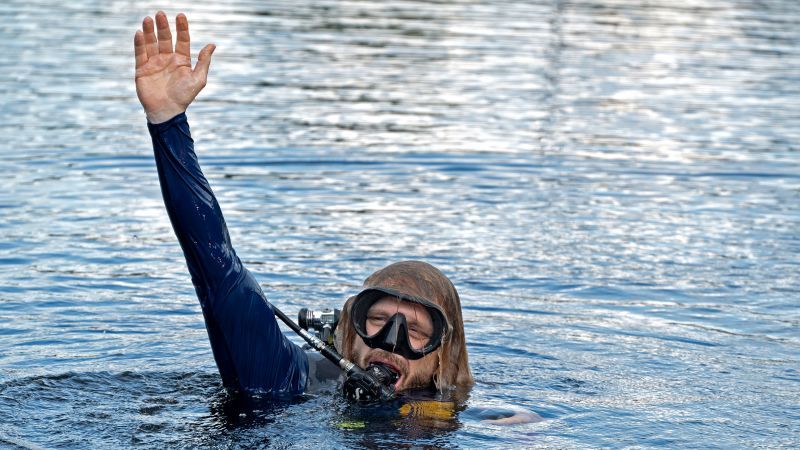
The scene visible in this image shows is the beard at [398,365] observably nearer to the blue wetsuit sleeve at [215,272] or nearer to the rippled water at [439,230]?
the rippled water at [439,230]

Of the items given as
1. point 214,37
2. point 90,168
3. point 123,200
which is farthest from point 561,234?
point 214,37

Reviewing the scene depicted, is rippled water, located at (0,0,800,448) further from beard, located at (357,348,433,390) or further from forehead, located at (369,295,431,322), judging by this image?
forehead, located at (369,295,431,322)

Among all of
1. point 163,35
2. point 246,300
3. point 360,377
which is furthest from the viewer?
point 360,377

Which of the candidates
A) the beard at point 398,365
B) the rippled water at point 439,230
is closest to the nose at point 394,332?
the beard at point 398,365

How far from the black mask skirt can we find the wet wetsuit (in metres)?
0.34

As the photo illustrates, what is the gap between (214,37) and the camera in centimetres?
2108

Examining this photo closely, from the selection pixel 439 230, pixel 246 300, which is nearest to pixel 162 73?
pixel 246 300

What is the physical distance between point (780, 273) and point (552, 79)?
397 inches

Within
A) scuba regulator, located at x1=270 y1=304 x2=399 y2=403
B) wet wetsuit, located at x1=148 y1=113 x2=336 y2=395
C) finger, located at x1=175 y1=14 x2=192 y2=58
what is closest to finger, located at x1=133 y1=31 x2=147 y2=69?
finger, located at x1=175 y1=14 x2=192 y2=58

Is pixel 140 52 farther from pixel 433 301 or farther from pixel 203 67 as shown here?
pixel 433 301

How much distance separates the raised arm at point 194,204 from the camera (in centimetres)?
458

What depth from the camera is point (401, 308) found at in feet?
17.3

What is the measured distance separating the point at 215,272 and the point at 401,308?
89 centimetres

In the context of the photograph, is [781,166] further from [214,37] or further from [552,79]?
[214,37]
